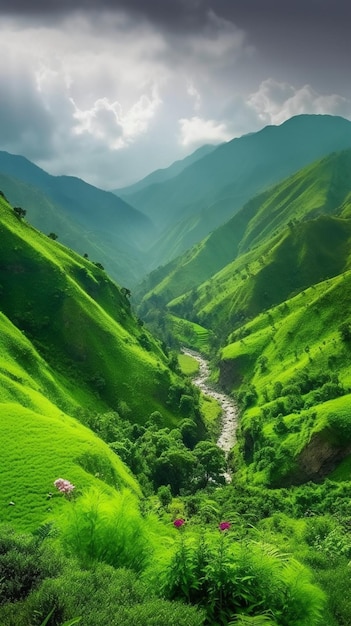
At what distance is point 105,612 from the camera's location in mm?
16953

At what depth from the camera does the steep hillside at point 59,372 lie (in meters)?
59.0

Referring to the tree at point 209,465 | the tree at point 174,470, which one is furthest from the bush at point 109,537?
the tree at point 209,465

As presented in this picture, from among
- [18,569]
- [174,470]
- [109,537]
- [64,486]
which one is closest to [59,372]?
[174,470]

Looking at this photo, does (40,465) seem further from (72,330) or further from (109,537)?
(72,330)

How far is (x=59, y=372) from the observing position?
11856cm

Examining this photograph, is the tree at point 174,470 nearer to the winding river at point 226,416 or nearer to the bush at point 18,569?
the winding river at point 226,416

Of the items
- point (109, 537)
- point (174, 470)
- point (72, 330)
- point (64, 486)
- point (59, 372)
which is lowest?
point (174, 470)

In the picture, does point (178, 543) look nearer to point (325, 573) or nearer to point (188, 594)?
point (188, 594)

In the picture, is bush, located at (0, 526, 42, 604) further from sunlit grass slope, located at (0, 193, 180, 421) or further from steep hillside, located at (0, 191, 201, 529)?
sunlit grass slope, located at (0, 193, 180, 421)

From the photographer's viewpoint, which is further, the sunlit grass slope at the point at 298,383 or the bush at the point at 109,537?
the sunlit grass slope at the point at 298,383

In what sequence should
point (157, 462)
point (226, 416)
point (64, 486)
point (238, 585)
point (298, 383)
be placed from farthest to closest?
1. point (226, 416)
2. point (298, 383)
3. point (157, 462)
4. point (64, 486)
5. point (238, 585)

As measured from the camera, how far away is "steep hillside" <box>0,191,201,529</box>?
59031 millimetres

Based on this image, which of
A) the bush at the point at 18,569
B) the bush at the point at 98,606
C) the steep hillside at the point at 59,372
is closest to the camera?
the bush at the point at 98,606

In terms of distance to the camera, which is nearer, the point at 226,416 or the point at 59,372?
the point at 59,372
